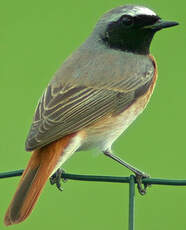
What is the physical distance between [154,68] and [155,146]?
1690 mm

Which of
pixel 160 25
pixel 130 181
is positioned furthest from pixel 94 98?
pixel 130 181

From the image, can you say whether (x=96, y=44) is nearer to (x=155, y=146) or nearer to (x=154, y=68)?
(x=154, y=68)

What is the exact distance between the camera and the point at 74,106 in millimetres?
6902

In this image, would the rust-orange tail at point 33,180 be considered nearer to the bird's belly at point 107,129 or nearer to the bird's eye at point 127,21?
the bird's belly at point 107,129

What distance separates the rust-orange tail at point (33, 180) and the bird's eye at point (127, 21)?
1256 mm

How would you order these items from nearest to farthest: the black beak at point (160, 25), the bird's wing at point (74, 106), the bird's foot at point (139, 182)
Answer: the bird's wing at point (74, 106) < the bird's foot at point (139, 182) < the black beak at point (160, 25)

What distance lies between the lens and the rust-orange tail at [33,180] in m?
6.27

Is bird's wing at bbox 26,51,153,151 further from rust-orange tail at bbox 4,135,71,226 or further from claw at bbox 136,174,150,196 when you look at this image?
claw at bbox 136,174,150,196

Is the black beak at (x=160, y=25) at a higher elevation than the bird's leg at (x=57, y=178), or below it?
higher

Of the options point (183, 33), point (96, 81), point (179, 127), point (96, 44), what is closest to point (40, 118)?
point (96, 81)

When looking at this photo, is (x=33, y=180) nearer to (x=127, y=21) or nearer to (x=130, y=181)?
(x=130, y=181)

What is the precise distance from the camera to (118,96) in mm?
7199

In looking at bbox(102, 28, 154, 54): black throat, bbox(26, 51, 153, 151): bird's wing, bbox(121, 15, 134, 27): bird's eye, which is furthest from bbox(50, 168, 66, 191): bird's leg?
bbox(121, 15, 134, 27): bird's eye

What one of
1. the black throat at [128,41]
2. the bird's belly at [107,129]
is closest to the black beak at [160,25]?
the black throat at [128,41]
